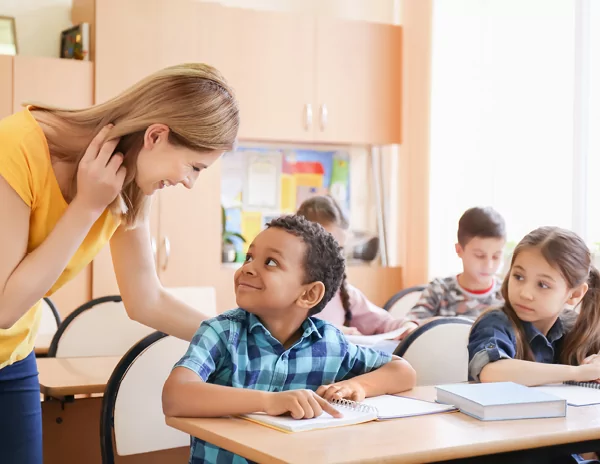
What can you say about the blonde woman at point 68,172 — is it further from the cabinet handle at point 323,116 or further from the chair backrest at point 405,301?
the cabinet handle at point 323,116

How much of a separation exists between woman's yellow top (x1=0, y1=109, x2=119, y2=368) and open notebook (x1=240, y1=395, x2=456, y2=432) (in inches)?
18.7

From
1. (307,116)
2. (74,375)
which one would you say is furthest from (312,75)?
(74,375)

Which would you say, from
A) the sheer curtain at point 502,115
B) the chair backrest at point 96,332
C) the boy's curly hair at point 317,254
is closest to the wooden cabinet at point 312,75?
the sheer curtain at point 502,115

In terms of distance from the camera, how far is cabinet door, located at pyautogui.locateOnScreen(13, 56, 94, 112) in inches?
170

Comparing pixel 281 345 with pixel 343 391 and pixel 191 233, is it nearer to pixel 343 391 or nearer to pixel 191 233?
pixel 343 391

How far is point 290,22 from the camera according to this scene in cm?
494

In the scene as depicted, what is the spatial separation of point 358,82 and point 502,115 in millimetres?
958

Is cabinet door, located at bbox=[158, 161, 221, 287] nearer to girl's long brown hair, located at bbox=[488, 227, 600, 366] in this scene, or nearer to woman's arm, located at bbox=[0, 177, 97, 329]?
girl's long brown hair, located at bbox=[488, 227, 600, 366]

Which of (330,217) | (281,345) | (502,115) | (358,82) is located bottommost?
(281,345)

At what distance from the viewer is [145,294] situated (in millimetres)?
1871

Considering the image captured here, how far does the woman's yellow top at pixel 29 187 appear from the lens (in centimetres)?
148

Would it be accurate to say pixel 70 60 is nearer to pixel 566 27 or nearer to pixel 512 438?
pixel 566 27

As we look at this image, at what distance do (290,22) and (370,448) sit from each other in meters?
4.00

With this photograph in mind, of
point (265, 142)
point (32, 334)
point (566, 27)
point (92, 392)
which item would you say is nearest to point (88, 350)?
point (92, 392)
